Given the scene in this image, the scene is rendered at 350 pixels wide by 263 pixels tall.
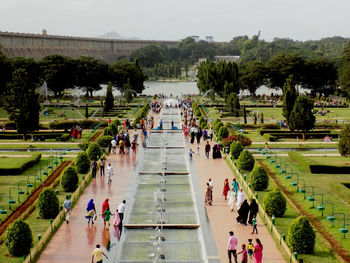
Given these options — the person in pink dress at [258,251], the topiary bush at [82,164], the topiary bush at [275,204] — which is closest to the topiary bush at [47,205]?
the topiary bush at [82,164]

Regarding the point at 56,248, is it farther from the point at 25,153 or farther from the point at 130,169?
the point at 25,153

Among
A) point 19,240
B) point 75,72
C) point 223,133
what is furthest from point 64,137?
point 75,72

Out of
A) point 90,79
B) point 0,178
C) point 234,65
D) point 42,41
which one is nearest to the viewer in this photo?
point 0,178

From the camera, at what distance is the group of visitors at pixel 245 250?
48.5 feet

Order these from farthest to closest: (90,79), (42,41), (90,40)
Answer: (90,40) < (42,41) < (90,79)

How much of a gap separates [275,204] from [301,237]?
→ 135 inches

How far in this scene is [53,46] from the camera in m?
146

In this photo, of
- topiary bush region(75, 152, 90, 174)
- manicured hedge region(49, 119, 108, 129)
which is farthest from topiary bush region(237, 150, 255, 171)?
manicured hedge region(49, 119, 108, 129)

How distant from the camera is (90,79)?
85.4 metres

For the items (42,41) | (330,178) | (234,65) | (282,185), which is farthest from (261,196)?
(42,41)

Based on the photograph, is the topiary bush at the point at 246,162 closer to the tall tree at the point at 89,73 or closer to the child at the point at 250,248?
the child at the point at 250,248

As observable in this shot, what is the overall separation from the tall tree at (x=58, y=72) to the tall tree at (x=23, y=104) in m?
43.3

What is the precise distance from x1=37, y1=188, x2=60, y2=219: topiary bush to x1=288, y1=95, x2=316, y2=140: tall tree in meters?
22.6

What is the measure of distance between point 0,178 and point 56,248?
1112 cm
